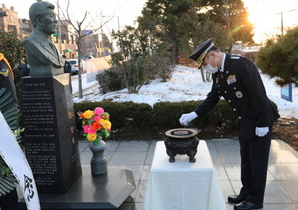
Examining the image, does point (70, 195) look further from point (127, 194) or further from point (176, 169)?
point (176, 169)

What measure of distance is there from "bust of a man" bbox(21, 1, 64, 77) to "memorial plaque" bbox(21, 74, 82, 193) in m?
0.16

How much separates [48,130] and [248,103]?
2.39m

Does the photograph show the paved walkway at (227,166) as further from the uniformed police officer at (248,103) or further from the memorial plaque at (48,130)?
the memorial plaque at (48,130)

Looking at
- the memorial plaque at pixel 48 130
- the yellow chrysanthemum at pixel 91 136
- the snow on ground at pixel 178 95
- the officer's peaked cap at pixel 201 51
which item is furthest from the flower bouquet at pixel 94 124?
the snow on ground at pixel 178 95

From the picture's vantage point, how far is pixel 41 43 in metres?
Answer: 3.52

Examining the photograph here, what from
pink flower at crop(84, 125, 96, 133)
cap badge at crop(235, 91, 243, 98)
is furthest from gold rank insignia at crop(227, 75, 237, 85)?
Result: pink flower at crop(84, 125, 96, 133)

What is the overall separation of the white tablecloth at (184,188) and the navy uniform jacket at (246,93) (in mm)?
674

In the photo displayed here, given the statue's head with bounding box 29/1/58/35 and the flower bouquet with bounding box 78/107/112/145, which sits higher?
the statue's head with bounding box 29/1/58/35

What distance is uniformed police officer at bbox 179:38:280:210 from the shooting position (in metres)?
2.99

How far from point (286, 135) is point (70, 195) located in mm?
4816

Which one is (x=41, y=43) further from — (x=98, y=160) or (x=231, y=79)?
(x=231, y=79)

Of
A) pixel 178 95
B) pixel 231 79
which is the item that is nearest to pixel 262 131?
pixel 231 79

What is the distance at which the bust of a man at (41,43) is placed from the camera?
345 centimetres

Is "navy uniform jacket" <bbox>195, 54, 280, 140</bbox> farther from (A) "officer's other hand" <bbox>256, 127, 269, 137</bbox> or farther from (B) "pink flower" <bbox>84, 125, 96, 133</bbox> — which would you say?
(B) "pink flower" <bbox>84, 125, 96, 133</bbox>
